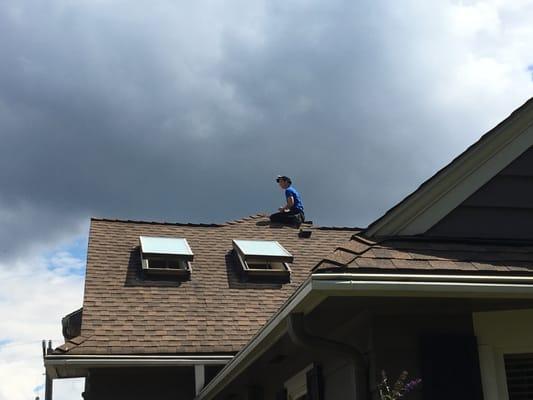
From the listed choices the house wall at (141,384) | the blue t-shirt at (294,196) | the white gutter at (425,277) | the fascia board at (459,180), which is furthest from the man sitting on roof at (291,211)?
the white gutter at (425,277)

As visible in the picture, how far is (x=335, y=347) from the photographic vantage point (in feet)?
14.0

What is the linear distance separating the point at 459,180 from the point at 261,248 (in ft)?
21.9

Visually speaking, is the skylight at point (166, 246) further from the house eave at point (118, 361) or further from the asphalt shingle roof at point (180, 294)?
the house eave at point (118, 361)

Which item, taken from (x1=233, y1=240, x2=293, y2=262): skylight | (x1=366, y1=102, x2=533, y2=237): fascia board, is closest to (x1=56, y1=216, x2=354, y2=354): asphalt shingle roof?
(x1=233, y1=240, x2=293, y2=262): skylight

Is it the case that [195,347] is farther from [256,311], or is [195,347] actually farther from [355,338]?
[355,338]

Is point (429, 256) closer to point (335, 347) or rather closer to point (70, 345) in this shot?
point (335, 347)

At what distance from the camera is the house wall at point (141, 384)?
9.30 meters

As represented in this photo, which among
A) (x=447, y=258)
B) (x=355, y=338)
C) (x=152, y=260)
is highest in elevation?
(x=152, y=260)

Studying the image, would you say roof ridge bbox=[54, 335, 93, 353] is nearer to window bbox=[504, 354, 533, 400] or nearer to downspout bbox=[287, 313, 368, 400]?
downspout bbox=[287, 313, 368, 400]

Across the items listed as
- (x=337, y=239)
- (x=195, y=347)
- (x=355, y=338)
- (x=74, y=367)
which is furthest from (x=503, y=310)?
(x=337, y=239)

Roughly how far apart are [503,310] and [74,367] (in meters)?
5.82

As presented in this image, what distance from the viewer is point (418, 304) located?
4176 mm

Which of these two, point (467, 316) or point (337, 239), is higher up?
point (337, 239)

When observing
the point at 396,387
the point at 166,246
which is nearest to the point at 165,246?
the point at 166,246
